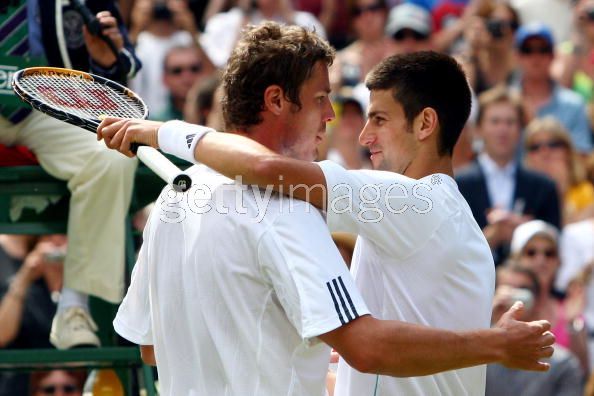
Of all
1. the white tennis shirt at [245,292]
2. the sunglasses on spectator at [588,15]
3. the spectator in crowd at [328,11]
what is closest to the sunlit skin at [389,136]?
the white tennis shirt at [245,292]

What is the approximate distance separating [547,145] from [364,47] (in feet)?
6.93

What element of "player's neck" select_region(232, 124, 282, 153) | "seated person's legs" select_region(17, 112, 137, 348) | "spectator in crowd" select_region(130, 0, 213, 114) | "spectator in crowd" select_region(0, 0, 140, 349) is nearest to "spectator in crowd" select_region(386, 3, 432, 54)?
"spectator in crowd" select_region(130, 0, 213, 114)

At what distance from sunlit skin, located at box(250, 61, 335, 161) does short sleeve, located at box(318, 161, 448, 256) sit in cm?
15

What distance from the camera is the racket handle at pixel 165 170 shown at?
12.1 feet

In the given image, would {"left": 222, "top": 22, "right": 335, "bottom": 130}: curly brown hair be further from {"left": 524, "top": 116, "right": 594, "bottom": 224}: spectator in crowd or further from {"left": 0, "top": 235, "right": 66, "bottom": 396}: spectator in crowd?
{"left": 524, "top": 116, "right": 594, "bottom": 224}: spectator in crowd

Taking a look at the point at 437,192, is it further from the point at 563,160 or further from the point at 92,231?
the point at 563,160

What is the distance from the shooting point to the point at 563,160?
9.19 meters

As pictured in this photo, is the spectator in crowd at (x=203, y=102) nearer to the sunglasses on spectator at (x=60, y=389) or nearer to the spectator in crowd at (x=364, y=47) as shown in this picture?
the spectator in crowd at (x=364, y=47)

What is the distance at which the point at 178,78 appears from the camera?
32.0 feet

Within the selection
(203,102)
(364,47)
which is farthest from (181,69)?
(364,47)

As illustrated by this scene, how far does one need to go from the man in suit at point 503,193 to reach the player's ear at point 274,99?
4.69 m

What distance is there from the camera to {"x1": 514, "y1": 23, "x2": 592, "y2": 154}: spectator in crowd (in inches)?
390

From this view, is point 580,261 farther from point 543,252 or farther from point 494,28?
point 494,28

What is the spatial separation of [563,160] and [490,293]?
5187 mm
